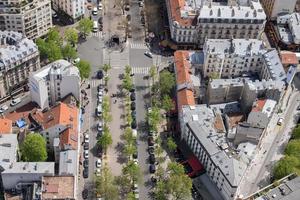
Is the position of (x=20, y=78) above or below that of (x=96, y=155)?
above

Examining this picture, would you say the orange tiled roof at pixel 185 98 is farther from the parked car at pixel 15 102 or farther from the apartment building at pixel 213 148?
the parked car at pixel 15 102

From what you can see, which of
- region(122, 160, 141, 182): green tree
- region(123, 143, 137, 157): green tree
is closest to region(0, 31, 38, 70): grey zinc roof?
region(123, 143, 137, 157): green tree

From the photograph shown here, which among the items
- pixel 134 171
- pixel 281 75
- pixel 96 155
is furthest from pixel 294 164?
pixel 96 155

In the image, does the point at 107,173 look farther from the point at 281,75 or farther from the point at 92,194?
the point at 281,75

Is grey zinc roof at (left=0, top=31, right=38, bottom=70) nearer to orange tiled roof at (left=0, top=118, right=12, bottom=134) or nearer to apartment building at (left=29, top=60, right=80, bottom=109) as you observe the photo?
apartment building at (left=29, top=60, right=80, bottom=109)

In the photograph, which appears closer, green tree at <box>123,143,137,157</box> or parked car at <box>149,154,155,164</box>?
green tree at <box>123,143,137,157</box>

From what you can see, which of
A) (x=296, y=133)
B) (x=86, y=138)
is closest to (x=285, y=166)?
(x=296, y=133)

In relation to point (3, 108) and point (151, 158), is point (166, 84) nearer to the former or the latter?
point (151, 158)
